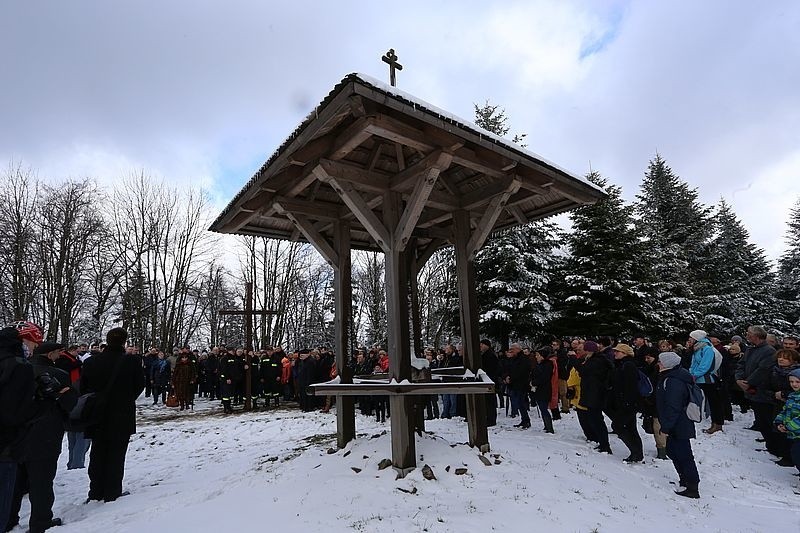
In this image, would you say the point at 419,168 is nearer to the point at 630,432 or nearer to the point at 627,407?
the point at 627,407

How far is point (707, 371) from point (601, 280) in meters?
9.49

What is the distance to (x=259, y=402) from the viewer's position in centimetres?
1590

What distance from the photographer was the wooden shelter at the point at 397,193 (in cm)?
536

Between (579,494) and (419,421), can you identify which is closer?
(579,494)

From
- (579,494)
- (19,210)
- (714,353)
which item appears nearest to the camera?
(579,494)

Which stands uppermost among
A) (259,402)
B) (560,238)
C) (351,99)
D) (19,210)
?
(19,210)

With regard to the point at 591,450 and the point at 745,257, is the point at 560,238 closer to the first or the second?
the point at 591,450

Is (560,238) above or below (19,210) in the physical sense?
below

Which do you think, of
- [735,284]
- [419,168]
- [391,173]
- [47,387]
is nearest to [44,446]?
[47,387]

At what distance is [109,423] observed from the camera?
17.9 feet

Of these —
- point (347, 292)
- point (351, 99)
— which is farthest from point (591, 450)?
point (351, 99)

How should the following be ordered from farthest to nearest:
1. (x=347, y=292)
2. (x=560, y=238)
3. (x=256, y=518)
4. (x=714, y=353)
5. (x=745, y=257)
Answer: (x=745, y=257)
(x=560, y=238)
(x=714, y=353)
(x=347, y=292)
(x=256, y=518)

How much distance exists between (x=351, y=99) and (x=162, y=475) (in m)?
6.07

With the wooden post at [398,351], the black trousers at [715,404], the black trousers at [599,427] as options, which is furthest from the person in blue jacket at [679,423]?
the black trousers at [715,404]
